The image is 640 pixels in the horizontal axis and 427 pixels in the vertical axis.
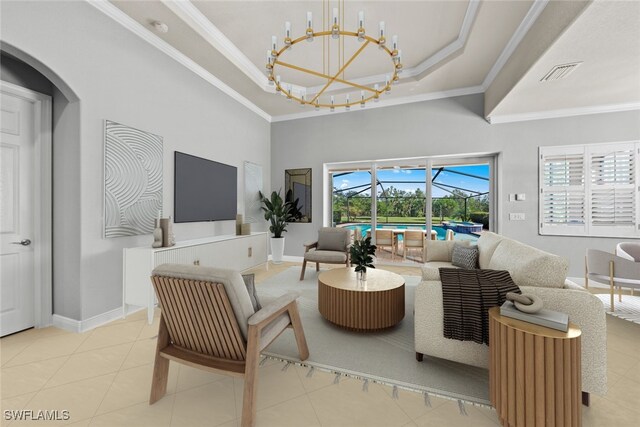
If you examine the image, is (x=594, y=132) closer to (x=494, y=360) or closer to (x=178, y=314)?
(x=494, y=360)

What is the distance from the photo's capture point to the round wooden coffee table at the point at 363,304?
2.37 metres

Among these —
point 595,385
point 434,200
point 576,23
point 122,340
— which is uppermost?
point 576,23

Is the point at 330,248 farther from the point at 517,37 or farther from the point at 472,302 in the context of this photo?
the point at 517,37

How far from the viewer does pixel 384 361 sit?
2.02 metres

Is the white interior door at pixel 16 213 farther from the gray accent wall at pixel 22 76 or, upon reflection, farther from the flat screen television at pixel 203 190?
the flat screen television at pixel 203 190

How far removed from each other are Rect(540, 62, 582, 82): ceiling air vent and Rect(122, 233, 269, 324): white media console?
4.52m

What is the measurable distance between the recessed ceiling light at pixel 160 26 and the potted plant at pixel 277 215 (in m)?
3.11

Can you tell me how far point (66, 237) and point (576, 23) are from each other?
503 cm

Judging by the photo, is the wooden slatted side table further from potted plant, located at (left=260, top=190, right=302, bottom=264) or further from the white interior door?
potted plant, located at (left=260, top=190, right=302, bottom=264)

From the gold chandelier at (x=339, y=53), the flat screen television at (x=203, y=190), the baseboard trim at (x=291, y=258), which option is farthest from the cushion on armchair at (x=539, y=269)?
the baseboard trim at (x=291, y=258)

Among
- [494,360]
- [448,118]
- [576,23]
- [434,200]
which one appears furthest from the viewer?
[434,200]

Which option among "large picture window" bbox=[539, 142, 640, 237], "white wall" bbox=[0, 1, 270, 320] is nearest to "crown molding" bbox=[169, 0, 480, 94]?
"white wall" bbox=[0, 1, 270, 320]

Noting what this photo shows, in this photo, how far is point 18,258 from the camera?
2451mm

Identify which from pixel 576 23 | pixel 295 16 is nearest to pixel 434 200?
pixel 576 23
